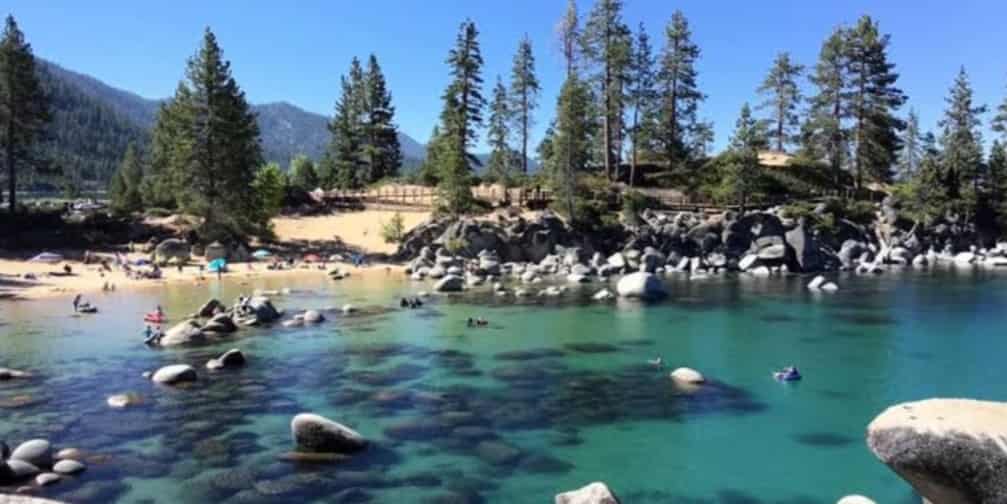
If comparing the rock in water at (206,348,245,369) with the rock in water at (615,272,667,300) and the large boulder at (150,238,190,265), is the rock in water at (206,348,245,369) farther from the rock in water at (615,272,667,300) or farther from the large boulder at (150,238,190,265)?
the large boulder at (150,238,190,265)

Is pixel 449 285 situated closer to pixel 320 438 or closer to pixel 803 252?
pixel 320 438

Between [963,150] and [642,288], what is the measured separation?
58.7 meters

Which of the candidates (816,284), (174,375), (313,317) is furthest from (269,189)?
(816,284)

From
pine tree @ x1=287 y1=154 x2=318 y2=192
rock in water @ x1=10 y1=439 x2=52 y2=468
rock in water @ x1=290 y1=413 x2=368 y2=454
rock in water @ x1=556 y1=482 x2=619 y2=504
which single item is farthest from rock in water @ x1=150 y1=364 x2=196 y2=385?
pine tree @ x1=287 y1=154 x2=318 y2=192

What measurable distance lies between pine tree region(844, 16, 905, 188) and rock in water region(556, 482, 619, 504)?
244 ft

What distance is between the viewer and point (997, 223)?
7462 centimetres

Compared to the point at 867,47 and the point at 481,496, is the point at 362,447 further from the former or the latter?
the point at 867,47

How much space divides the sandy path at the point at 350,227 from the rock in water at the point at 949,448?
52343mm

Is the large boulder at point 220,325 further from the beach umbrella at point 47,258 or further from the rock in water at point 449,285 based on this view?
the beach umbrella at point 47,258

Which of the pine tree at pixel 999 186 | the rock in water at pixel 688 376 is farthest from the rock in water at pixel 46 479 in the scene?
the pine tree at pixel 999 186

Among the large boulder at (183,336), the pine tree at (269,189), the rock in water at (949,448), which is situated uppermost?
the pine tree at (269,189)

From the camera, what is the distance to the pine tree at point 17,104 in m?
54.8

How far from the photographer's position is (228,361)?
2281 cm

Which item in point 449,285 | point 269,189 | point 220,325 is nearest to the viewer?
point 220,325
